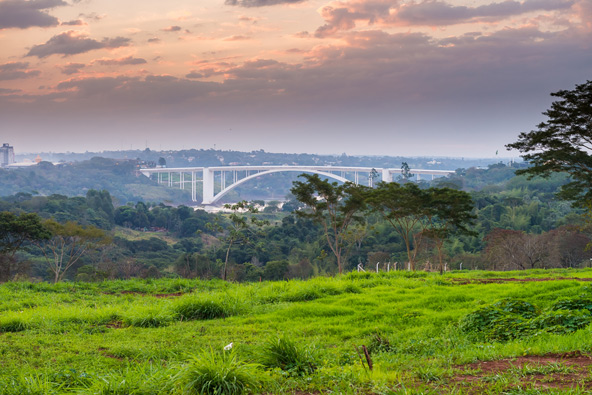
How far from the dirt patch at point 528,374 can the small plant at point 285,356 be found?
1.45 m

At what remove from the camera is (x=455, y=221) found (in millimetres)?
27031

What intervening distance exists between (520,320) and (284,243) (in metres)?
49.5

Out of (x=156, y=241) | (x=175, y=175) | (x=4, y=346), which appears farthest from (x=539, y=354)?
(x=175, y=175)

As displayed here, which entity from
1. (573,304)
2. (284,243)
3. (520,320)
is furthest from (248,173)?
(520,320)

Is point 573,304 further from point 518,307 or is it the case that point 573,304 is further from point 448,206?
point 448,206

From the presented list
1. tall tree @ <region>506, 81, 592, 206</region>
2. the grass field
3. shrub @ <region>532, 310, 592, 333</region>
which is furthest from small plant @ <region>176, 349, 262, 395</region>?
tall tree @ <region>506, 81, 592, 206</region>

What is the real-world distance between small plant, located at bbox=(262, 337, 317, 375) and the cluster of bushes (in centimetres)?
245

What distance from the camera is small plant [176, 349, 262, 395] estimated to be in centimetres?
441

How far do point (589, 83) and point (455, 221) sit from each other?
9.37 m

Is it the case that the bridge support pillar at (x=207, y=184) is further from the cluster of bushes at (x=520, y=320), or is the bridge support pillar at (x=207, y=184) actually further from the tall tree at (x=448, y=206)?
the cluster of bushes at (x=520, y=320)

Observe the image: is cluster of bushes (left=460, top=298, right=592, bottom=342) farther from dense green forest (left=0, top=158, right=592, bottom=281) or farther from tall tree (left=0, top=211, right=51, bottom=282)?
tall tree (left=0, top=211, right=51, bottom=282)

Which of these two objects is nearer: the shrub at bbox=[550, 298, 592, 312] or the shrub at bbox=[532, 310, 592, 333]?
the shrub at bbox=[532, 310, 592, 333]

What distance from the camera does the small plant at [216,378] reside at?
4.41 metres

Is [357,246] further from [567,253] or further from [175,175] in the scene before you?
[175,175]
